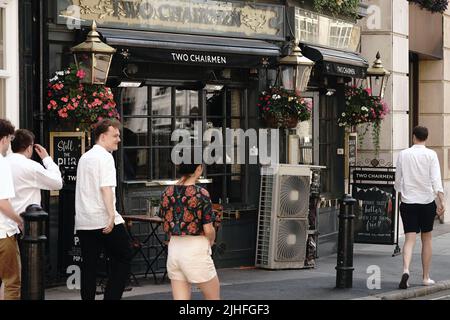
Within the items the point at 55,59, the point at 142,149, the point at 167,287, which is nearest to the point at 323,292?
the point at 167,287

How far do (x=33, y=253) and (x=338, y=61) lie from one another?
8046mm

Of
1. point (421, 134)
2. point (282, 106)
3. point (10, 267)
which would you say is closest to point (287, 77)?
point (282, 106)

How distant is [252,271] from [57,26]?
4.37 metres

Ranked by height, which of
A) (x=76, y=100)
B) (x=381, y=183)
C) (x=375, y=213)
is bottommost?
(x=375, y=213)

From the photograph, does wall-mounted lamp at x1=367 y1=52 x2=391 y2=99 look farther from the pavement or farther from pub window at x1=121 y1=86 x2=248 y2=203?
pub window at x1=121 y1=86 x2=248 y2=203

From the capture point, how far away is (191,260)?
8.29 meters

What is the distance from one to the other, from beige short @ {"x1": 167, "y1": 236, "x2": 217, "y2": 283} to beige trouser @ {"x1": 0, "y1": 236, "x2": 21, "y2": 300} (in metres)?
1.48

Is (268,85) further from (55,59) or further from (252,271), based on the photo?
(55,59)

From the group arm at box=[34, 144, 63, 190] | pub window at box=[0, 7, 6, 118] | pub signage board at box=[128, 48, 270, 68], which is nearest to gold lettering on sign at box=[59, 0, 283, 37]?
pub signage board at box=[128, 48, 270, 68]

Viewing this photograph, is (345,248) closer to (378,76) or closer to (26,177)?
(26,177)

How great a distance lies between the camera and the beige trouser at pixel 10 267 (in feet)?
28.6

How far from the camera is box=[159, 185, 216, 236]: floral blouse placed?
27.2 feet

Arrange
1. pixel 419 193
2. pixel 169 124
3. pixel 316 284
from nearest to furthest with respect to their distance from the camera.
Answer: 1. pixel 419 193
2. pixel 316 284
3. pixel 169 124

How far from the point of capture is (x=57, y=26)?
11.6 metres
